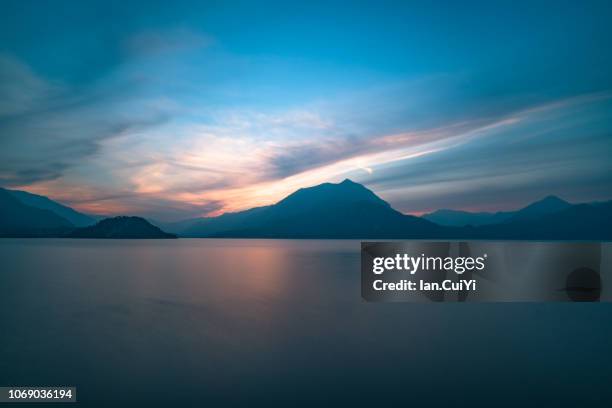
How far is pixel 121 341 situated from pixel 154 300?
15.5 meters

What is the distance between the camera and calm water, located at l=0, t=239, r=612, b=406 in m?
13.8

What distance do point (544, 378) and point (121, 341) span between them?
22360 mm

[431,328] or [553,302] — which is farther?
[553,302]

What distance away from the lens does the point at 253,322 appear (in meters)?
26.2

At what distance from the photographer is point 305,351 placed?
62.8 ft

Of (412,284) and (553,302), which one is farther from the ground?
(412,284)

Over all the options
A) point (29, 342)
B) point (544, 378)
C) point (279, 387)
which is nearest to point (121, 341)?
point (29, 342)

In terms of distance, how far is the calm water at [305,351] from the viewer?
1383 cm

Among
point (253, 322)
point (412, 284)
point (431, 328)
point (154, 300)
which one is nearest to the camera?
point (412, 284)

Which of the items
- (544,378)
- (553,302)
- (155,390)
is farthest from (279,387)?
(553,302)

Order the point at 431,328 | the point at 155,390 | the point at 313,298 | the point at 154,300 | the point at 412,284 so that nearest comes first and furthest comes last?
the point at 155,390, the point at 412,284, the point at 431,328, the point at 154,300, the point at 313,298

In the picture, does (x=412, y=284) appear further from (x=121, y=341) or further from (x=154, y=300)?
(x=154, y=300)

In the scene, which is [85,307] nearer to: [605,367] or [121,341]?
[121,341]

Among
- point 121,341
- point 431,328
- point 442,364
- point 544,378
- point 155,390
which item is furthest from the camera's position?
point 431,328
